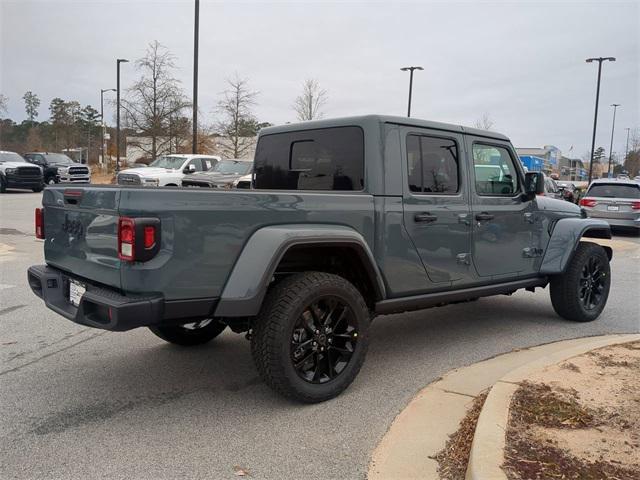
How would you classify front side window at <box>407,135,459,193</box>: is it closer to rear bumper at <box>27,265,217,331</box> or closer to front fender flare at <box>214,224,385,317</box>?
front fender flare at <box>214,224,385,317</box>

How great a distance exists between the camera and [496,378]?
14.0 feet

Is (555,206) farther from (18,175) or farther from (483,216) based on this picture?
(18,175)

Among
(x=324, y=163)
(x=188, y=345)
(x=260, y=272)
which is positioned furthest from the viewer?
(x=188, y=345)

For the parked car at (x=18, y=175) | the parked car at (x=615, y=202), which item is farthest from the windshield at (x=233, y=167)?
the parked car at (x=18, y=175)

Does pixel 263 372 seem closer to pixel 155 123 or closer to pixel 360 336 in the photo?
pixel 360 336

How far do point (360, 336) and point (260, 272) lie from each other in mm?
987

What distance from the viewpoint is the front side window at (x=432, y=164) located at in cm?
443

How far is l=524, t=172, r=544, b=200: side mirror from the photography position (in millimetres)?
5422

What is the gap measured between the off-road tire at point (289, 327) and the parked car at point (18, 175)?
24777mm

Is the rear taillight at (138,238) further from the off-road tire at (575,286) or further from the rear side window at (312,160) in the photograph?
the off-road tire at (575,286)

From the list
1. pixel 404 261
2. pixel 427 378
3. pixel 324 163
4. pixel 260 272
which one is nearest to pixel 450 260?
pixel 404 261

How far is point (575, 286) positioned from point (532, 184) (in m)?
1.28

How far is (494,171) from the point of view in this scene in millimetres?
5273

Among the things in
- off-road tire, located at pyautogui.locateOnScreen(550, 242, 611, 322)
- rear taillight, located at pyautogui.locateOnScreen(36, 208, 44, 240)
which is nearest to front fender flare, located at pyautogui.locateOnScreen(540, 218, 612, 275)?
off-road tire, located at pyautogui.locateOnScreen(550, 242, 611, 322)
